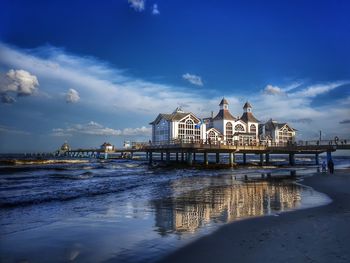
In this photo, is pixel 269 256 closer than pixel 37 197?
Yes

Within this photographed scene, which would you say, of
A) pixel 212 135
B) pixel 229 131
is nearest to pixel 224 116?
pixel 229 131

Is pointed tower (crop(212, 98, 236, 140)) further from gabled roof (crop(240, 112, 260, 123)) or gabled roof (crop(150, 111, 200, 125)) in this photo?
gabled roof (crop(150, 111, 200, 125))

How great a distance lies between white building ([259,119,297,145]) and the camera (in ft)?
213

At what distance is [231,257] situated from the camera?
548 cm

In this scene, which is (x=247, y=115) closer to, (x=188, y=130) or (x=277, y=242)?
(x=188, y=130)

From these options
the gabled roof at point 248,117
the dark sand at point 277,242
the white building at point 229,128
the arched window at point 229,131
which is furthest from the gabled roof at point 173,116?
the dark sand at point 277,242

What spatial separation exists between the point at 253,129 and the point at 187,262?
189ft

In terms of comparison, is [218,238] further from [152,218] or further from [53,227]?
[53,227]

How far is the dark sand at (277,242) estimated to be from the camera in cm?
539

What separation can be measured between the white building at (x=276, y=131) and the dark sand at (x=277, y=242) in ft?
189

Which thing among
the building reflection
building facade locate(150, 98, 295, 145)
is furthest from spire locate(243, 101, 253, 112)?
the building reflection

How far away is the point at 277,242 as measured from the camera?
629cm

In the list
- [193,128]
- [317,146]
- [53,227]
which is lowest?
[53,227]

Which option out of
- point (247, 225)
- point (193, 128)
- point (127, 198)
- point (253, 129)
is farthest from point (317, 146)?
point (247, 225)
